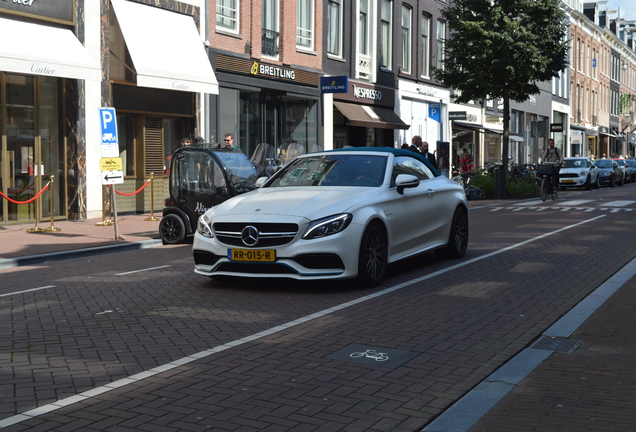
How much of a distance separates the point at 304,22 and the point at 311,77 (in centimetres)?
186

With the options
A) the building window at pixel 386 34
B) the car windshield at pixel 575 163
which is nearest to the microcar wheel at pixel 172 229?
the building window at pixel 386 34

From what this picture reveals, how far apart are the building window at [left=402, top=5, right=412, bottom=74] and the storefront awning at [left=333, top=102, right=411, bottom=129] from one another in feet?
9.53

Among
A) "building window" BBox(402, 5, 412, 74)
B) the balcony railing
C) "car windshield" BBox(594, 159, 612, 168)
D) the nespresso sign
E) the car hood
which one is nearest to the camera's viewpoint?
the car hood

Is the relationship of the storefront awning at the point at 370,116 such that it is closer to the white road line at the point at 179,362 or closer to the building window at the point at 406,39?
the building window at the point at 406,39

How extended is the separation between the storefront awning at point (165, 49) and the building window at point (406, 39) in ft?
48.5

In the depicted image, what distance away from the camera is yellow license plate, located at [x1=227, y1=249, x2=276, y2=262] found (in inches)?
315

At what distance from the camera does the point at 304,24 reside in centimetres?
2741

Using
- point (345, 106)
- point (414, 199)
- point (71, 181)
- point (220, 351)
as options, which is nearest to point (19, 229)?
point (71, 181)

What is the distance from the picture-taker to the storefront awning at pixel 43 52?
52.4 ft

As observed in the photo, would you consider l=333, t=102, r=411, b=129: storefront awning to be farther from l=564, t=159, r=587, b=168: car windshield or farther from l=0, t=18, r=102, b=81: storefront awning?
l=0, t=18, r=102, b=81: storefront awning

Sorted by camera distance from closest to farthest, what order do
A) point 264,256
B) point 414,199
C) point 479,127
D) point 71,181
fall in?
point 264,256
point 414,199
point 71,181
point 479,127

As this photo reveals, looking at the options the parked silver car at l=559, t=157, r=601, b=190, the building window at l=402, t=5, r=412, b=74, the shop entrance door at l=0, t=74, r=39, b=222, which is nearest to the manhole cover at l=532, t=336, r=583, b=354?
the shop entrance door at l=0, t=74, r=39, b=222

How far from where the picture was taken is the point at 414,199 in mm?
9570

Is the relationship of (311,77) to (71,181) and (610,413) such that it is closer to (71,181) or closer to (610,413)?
(71,181)
